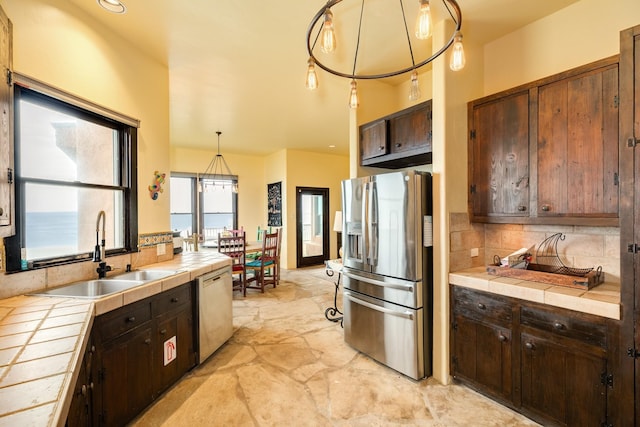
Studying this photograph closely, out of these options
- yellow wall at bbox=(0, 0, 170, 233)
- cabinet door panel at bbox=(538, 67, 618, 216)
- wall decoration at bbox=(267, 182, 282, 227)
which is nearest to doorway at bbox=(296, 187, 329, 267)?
wall decoration at bbox=(267, 182, 282, 227)

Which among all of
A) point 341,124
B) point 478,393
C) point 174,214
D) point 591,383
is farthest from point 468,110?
point 174,214

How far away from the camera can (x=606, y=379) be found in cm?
164

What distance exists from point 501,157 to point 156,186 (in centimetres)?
320

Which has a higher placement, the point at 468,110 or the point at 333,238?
the point at 468,110

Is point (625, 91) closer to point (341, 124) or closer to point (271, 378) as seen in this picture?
point (271, 378)

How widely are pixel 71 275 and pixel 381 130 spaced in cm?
295

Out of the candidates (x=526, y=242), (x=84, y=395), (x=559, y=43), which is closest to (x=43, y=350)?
(x=84, y=395)

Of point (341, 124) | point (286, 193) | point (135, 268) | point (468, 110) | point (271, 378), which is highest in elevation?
point (341, 124)

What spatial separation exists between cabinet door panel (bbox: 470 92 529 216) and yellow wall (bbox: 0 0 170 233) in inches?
120

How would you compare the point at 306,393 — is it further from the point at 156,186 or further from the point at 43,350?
the point at 156,186

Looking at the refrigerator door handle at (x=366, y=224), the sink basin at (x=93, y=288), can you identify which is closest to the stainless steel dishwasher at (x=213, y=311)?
the sink basin at (x=93, y=288)

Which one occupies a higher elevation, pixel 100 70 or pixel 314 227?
pixel 100 70

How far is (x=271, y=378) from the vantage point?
2.51 meters

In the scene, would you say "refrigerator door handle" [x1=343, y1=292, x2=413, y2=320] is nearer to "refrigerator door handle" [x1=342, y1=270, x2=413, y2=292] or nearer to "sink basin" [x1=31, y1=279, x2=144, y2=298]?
"refrigerator door handle" [x1=342, y1=270, x2=413, y2=292]
